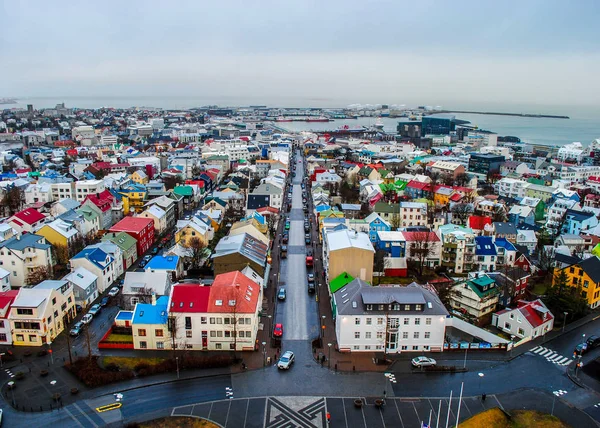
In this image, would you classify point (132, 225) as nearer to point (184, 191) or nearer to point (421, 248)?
point (184, 191)

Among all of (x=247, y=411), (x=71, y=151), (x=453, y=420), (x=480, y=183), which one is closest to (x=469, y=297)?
(x=453, y=420)

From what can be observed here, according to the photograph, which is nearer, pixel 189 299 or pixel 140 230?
pixel 189 299

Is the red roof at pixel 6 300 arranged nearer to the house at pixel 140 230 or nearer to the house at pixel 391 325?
the house at pixel 140 230

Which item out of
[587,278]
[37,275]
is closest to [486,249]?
[587,278]

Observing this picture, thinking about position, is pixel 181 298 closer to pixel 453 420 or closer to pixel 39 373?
pixel 39 373

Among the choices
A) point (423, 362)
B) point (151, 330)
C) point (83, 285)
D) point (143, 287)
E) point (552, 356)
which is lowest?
point (552, 356)

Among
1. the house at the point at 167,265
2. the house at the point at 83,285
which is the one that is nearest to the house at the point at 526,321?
the house at the point at 167,265
